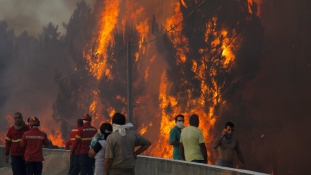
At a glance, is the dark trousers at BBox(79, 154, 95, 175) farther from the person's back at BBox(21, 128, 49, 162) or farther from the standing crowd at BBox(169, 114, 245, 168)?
the standing crowd at BBox(169, 114, 245, 168)

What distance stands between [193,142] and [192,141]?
0.11 feet

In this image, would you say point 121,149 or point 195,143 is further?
point 195,143

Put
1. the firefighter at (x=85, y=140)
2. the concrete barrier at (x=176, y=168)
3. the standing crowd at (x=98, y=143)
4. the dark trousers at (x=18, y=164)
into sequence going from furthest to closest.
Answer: the firefighter at (x=85, y=140), the dark trousers at (x=18, y=164), the standing crowd at (x=98, y=143), the concrete barrier at (x=176, y=168)

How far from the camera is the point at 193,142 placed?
502 inches

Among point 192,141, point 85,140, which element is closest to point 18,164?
point 85,140

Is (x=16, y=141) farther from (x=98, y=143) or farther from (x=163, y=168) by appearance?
(x=98, y=143)

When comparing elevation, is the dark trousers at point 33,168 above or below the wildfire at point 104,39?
below

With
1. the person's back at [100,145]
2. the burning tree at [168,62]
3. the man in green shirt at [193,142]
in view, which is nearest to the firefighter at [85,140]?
the man in green shirt at [193,142]

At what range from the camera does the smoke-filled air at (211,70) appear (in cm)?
4341

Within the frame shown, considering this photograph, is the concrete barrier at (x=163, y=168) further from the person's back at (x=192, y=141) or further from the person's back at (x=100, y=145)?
the person's back at (x=100, y=145)

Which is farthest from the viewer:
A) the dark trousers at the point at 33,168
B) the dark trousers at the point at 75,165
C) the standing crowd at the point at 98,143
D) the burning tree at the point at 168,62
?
the burning tree at the point at 168,62

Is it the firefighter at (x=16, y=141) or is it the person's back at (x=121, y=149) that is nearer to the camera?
the person's back at (x=121, y=149)

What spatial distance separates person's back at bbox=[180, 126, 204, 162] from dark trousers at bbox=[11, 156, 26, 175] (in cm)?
414

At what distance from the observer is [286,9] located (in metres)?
47.8
